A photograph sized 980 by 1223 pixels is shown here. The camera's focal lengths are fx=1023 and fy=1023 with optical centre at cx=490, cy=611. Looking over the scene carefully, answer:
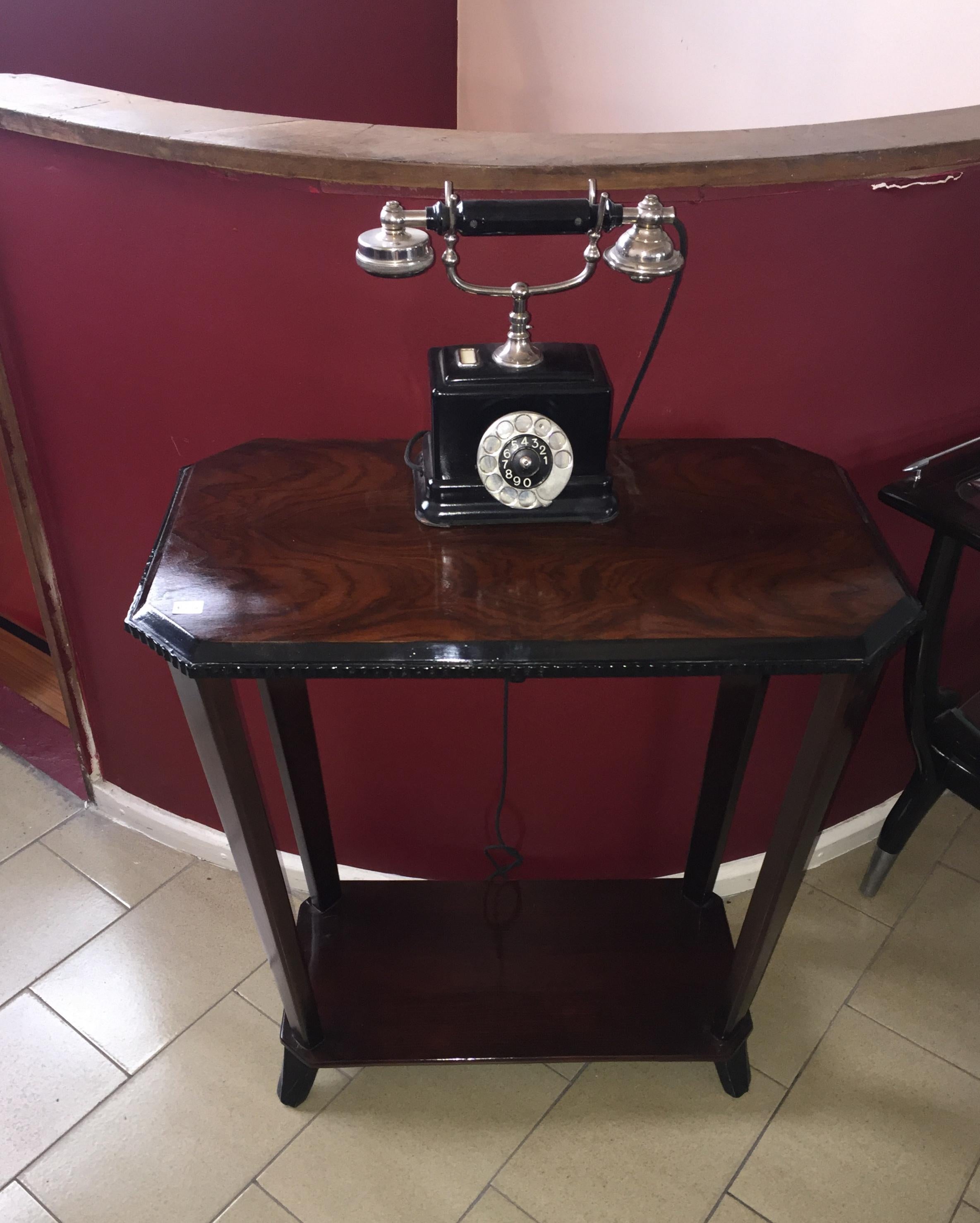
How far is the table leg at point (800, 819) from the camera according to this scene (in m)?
1.16

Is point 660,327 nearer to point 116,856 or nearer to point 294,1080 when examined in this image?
point 294,1080

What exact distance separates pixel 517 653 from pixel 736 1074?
40.5 inches

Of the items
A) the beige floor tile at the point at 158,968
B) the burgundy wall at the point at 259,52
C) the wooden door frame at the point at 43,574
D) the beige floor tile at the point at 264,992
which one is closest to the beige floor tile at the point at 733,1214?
the beige floor tile at the point at 264,992

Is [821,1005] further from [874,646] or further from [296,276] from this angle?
[296,276]


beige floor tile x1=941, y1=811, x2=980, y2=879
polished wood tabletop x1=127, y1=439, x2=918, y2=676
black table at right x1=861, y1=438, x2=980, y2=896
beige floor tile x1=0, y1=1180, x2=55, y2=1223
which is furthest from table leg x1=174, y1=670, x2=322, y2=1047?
beige floor tile x1=941, y1=811, x2=980, y2=879

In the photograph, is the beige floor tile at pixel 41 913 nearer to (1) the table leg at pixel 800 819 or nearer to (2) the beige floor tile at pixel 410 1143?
(2) the beige floor tile at pixel 410 1143

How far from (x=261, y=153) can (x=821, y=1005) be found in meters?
1.63

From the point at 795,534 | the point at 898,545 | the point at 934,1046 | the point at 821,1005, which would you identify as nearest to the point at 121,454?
the point at 795,534

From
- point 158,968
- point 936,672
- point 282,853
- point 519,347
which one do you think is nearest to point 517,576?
point 519,347

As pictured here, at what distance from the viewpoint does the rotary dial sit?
116cm

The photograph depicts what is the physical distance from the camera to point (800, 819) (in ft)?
4.19

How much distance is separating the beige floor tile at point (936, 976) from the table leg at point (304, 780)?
98 cm

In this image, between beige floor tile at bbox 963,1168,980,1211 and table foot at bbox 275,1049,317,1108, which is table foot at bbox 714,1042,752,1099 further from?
table foot at bbox 275,1049,317,1108

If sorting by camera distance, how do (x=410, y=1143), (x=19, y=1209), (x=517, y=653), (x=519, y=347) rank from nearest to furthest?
1. (x=517, y=653)
2. (x=519, y=347)
3. (x=19, y=1209)
4. (x=410, y=1143)
